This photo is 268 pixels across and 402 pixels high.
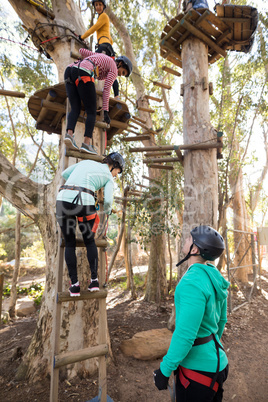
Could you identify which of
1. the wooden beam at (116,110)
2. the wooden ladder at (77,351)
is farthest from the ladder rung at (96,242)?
the wooden beam at (116,110)

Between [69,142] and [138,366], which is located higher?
[69,142]

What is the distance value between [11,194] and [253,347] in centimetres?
551

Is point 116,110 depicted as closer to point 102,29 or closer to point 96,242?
point 102,29

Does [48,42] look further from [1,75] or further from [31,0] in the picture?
[1,75]

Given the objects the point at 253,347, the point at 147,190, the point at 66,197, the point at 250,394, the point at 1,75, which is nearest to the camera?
the point at 66,197

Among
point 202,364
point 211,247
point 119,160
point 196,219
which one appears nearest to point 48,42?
point 119,160

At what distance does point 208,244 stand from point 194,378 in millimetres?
875

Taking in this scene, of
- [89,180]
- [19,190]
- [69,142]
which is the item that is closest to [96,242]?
[89,180]

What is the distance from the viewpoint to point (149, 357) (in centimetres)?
403

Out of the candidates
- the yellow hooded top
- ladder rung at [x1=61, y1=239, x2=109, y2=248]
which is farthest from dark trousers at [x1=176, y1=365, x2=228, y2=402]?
the yellow hooded top

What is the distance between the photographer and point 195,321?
58.7 inches

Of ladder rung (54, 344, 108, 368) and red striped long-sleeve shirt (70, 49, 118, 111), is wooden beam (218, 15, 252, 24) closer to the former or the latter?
red striped long-sleeve shirt (70, 49, 118, 111)

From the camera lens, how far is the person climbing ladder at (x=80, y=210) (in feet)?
8.32

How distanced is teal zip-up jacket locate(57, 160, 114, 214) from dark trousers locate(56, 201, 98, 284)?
8 centimetres
